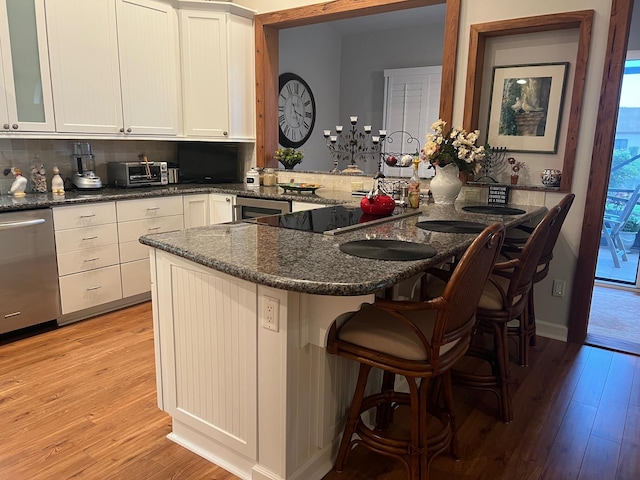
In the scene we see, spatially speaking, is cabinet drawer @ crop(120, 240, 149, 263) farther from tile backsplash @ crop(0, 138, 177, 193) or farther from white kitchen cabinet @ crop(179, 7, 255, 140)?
white kitchen cabinet @ crop(179, 7, 255, 140)

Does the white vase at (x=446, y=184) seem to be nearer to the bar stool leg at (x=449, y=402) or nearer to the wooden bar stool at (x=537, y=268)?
the wooden bar stool at (x=537, y=268)

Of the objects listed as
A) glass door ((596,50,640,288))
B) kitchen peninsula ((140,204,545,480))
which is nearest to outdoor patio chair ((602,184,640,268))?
glass door ((596,50,640,288))

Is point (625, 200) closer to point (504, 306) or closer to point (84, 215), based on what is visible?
point (504, 306)

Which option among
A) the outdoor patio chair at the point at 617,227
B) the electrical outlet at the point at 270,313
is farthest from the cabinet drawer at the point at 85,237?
the outdoor patio chair at the point at 617,227

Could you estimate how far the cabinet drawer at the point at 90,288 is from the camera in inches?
127

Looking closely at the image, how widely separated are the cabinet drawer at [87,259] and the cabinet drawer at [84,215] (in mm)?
186

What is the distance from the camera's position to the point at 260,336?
162cm

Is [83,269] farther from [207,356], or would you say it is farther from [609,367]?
[609,367]

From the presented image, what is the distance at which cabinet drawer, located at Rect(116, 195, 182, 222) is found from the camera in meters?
3.48

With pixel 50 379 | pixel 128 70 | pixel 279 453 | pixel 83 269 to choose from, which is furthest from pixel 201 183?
pixel 279 453

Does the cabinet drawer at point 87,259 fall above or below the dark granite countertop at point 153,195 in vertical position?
below

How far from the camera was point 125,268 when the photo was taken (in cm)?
357

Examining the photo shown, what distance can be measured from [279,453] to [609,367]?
220 cm

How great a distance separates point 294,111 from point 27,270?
3.77 meters
